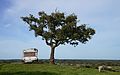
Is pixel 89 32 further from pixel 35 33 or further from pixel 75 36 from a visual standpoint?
pixel 35 33

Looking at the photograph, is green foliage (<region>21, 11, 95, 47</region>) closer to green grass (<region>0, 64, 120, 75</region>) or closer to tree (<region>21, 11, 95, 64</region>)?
tree (<region>21, 11, 95, 64</region>)

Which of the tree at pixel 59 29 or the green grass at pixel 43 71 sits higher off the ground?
the tree at pixel 59 29

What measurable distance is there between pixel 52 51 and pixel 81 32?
8.69 meters

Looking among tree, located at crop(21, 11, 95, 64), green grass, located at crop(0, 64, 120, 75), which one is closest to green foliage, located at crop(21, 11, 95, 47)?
tree, located at crop(21, 11, 95, 64)

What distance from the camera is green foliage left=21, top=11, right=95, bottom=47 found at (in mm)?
70875

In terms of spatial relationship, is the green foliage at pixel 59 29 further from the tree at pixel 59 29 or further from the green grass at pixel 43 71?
the green grass at pixel 43 71

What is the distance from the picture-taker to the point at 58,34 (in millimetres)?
70375

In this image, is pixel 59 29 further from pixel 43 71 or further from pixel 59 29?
pixel 43 71

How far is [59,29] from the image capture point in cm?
7150

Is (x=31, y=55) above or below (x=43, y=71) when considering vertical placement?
above

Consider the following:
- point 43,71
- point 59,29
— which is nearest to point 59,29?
point 59,29

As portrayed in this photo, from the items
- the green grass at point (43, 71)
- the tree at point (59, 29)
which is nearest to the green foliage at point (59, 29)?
the tree at point (59, 29)

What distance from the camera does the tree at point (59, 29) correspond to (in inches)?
2793

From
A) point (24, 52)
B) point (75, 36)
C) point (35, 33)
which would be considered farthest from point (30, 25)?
point (75, 36)
